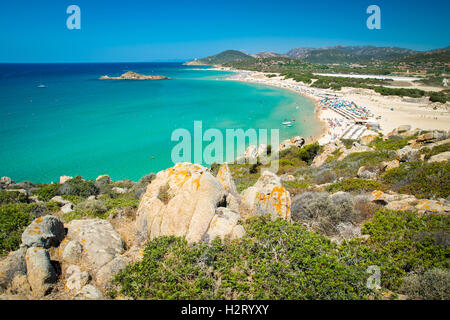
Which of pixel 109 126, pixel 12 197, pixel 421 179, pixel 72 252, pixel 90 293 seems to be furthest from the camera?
pixel 109 126

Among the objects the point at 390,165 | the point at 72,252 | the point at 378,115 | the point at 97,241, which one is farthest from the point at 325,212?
the point at 378,115

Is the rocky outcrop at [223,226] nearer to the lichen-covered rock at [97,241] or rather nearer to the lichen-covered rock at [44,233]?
the lichen-covered rock at [97,241]

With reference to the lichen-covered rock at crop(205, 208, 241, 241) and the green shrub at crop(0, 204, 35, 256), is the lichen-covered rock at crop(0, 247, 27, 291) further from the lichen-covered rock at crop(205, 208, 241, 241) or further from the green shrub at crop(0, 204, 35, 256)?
the lichen-covered rock at crop(205, 208, 241, 241)

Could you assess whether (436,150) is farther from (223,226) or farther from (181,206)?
(181,206)

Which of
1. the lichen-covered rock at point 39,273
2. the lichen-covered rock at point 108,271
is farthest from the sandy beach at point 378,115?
the lichen-covered rock at point 39,273

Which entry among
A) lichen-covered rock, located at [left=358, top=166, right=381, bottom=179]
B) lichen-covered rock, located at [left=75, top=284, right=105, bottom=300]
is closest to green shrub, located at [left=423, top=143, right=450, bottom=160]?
lichen-covered rock, located at [left=358, top=166, right=381, bottom=179]
